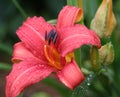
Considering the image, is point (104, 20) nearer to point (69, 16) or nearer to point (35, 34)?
point (69, 16)

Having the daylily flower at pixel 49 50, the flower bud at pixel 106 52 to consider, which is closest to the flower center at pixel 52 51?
the daylily flower at pixel 49 50

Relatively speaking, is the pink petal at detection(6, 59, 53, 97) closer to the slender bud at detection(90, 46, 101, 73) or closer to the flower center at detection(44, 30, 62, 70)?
the flower center at detection(44, 30, 62, 70)

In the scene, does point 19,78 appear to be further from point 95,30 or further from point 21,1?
point 21,1

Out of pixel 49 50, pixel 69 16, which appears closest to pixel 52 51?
pixel 49 50

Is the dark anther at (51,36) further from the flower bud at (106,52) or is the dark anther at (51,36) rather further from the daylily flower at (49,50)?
the flower bud at (106,52)

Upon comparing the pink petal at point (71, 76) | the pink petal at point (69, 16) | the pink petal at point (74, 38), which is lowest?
the pink petal at point (71, 76)

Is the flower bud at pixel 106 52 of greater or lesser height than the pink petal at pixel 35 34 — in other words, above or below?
below

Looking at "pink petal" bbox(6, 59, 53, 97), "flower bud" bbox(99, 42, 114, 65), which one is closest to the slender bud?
"flower bud" bbox(99, 42, 114, 65)
